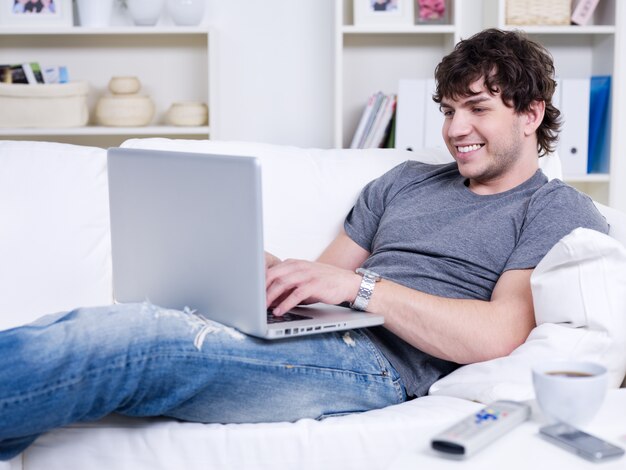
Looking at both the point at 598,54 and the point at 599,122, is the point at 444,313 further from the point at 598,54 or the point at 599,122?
the point at 598,54

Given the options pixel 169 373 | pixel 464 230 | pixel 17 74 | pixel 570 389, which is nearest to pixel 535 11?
pixel 464 230

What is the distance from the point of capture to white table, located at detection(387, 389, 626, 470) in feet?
3.07

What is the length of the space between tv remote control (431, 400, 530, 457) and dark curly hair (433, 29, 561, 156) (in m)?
0.85

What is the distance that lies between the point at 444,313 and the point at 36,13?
1.94 m

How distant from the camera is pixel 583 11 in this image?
9.55ft

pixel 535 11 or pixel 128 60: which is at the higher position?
pixel 535 11

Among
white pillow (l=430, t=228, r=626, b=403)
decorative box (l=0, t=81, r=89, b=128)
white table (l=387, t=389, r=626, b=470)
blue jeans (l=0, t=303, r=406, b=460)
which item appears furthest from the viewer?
decorative box (l=0, t=81, r=89, b=128)

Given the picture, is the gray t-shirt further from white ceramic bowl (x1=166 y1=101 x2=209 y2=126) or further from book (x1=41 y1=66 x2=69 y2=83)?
book (x1=41 y1=66 x2=69 y2=83)

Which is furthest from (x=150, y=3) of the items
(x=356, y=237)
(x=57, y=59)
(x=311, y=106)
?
(x=356, y=237)

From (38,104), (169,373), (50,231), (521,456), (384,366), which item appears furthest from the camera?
(38,104)

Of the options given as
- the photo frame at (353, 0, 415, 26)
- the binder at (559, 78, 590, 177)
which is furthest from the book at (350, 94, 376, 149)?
the binder at (559, 78, 590, 177)

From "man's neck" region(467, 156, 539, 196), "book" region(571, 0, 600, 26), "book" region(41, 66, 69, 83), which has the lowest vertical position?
"man's neck" region(467, 156, 539, 196)

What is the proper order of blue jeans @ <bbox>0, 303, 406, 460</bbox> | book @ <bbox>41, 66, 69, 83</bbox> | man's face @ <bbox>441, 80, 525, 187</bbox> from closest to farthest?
blue jeans @ <bbox>0, 303, 406, 460</bbox> < man's face @ <bbox>441, 80, 525, 187</bbox> < book @ <bbox>41, 66, 69, 83</bbox>

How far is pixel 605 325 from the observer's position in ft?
4.65
